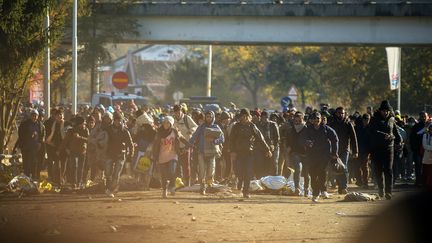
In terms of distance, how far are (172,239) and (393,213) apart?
25.4ft

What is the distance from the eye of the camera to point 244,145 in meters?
21.1

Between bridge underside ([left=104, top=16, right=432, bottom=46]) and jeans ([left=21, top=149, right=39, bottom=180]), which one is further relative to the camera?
bridge underside ([left=104, top=16, right=432, bottom=46])

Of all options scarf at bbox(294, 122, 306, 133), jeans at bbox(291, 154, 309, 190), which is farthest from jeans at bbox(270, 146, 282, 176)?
scarf at bbox(294, 122, 306, 133)

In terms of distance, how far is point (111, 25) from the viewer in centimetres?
4562

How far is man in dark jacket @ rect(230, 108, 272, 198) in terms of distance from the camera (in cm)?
2108

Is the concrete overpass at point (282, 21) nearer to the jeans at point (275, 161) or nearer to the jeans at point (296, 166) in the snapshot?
the jeans at point (275, 161)

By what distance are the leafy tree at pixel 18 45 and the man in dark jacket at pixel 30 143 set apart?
250 cm

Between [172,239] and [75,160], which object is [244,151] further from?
[172,239]

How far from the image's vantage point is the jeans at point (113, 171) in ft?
69.9

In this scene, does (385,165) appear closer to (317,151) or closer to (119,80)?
(317,151)

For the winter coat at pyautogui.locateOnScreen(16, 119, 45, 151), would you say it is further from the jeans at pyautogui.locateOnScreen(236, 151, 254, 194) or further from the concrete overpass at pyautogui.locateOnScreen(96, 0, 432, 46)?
the concrete overpass at pyautogui.locateOnScreen(96, 0, 432, 46)

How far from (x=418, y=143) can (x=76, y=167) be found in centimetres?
1025

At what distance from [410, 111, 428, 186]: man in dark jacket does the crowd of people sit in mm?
44

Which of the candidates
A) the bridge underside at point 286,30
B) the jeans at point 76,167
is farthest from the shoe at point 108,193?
the bridge underside at point 286,30
